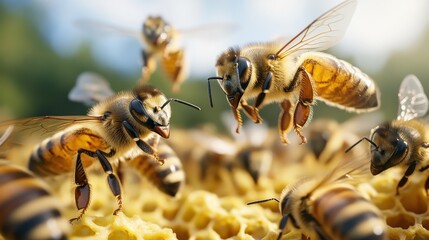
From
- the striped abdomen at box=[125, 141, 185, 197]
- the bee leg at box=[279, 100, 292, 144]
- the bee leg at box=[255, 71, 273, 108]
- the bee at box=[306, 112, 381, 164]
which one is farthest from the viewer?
the bee at box=[306, 112, 381, 164]

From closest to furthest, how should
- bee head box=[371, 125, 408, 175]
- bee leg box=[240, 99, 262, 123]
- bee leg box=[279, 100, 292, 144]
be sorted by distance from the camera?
bee head box=[371, 125, 408, 175] → bee leg box=[240, 99, 262, 123] → bee leg box=[279, 100, 292, 144]

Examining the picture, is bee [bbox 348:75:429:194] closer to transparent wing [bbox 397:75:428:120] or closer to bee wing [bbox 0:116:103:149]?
transparent wing [bbox 397:75:428:120]

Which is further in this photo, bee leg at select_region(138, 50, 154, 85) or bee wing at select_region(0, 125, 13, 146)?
bee leg at select_region(138, 50, 154, 85)

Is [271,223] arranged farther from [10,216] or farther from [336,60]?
[10,216]

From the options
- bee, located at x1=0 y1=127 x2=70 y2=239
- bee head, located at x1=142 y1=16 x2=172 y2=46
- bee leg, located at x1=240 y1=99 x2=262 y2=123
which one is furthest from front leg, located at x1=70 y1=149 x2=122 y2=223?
bee head, located at x1=142 y1=16 x2=172 y2=46

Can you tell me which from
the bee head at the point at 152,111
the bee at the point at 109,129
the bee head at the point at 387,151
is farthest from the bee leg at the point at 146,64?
the bee head at the point at 387,151

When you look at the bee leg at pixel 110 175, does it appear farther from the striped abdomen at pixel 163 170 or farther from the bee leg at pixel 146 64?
the bee leg at pixel 146 64

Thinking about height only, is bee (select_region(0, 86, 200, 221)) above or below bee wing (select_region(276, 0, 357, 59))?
below
